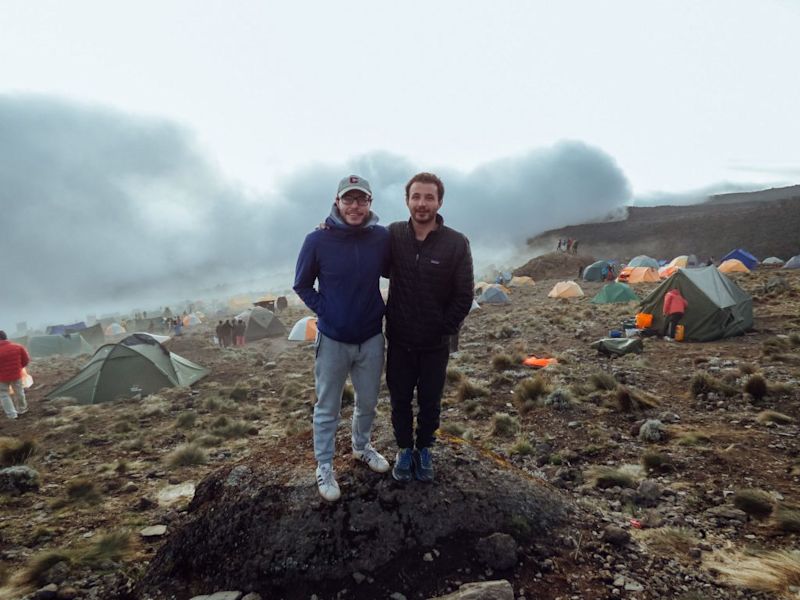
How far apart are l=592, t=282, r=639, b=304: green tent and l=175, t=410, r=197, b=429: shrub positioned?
936 inches

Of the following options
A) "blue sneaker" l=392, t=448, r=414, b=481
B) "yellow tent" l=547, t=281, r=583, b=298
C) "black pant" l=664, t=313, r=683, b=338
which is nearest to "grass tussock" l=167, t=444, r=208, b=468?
"blue sneaker" l=392, t=448, r=414, b=481

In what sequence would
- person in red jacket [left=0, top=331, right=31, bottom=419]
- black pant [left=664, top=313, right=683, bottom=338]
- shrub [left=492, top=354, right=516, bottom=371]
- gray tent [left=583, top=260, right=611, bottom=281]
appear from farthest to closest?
gray tent [left=583, top=260, right=611, bottom=281] → black pant [left=664, top=313, right=683, bottom=338] → shrub [left=492, top=354, right=516, bottom=371] → person in red jacket [left=0, top=331, right=31, bottom=419]

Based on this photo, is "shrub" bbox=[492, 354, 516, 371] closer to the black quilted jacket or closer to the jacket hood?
the black quilted jacket

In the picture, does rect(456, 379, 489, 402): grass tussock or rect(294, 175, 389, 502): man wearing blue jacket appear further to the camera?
rect(456, 379, 489, 402): grass tussock

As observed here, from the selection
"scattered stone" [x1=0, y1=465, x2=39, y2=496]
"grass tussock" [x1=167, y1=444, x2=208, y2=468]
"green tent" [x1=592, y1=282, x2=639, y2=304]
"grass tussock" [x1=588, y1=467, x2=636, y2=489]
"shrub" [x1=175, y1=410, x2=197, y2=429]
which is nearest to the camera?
"grass tussock" [x1=588, y1=467, x2=636, y2=489]

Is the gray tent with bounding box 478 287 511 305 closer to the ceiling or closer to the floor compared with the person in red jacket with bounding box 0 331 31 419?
closer to the floor

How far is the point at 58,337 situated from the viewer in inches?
1441

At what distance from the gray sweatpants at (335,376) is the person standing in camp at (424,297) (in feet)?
0.50

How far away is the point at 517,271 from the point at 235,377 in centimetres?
4764

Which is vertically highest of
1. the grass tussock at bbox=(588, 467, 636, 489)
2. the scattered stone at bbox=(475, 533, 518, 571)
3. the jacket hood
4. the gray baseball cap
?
the gray baseball cap

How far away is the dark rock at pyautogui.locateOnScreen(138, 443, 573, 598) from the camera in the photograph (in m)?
3.24

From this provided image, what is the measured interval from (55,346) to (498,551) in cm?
4424

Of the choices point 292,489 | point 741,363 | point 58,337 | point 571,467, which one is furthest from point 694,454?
point 58,337

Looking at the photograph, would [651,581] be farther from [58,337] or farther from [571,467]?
[58,337]
